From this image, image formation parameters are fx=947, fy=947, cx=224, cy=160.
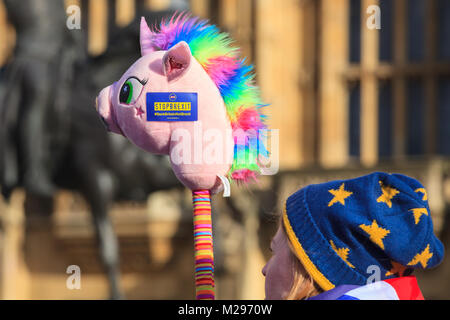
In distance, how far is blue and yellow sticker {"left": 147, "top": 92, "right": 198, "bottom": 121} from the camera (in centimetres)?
161

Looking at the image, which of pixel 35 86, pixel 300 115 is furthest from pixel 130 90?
pixel 300 115

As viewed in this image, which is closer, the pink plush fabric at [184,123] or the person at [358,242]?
the person at [358,242]

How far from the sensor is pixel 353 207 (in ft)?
4.68

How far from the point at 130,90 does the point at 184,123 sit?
0.38 ft

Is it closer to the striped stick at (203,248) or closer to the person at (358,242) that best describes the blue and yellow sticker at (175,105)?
the striped stick at (203,248)

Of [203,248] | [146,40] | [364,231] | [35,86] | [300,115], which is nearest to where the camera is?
[364,231]

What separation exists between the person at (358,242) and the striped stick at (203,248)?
0.12 m

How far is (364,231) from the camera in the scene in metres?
1.41

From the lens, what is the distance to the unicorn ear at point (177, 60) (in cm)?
158

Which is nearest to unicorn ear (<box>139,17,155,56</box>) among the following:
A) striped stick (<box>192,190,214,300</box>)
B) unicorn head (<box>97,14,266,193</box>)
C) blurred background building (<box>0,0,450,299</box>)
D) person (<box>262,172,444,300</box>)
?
unicorn head (<box>97,14,266,193</box>)

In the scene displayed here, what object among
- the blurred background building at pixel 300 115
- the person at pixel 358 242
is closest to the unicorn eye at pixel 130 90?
the person at pixel 358 242

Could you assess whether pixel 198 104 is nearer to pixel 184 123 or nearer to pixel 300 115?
pixel 184 123

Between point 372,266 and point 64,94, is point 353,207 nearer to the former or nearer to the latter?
point 372,266

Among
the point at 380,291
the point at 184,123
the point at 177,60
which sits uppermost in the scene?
the point at 177,60
